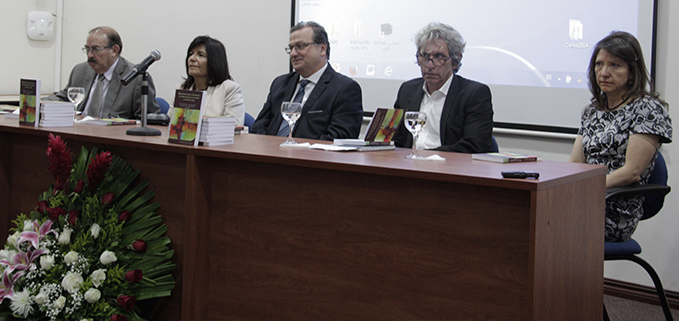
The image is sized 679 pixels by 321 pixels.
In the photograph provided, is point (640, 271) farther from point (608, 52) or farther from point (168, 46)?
point (168, 46)

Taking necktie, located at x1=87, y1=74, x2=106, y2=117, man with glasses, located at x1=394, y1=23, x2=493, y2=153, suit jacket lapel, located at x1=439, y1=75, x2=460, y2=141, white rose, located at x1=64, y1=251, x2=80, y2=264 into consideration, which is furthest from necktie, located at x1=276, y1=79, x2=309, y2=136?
white rose, located at x1=64, y1=251, x2=80, y2=264

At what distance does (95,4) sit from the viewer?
501 cm

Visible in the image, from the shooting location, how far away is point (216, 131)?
2.08 m

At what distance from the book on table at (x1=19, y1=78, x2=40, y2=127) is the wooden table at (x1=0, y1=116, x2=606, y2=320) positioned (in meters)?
0.33

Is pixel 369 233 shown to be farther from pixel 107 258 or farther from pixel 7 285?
pixel 7 285

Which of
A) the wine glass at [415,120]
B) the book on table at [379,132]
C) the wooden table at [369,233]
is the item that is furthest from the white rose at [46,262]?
the wine glass at [415,120]

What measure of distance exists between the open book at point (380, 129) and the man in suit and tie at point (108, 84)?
1805mm

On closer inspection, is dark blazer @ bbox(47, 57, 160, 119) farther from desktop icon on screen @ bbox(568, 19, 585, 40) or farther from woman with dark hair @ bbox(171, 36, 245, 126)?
desktop icon on screen @ bbox(568, 19, 585, 40)

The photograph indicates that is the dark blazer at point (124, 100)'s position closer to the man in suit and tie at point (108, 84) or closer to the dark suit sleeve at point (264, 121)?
the man in suit and tie at point (108, 84)

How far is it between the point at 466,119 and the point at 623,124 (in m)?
0.65

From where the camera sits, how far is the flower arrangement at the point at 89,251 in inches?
76.7

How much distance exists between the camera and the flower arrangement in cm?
195

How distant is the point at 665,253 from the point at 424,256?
196 cm

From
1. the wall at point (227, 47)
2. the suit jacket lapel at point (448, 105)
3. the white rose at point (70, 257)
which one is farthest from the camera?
the wall at point (227, 47)
